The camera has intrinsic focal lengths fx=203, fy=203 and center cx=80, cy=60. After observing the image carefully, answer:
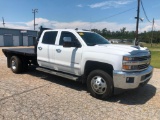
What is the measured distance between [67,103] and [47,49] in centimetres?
261

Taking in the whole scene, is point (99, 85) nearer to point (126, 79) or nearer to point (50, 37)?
point (126, 79)

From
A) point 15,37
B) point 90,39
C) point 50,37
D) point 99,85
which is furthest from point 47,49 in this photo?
point 15,37

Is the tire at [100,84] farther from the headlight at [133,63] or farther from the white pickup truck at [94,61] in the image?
the headlight at [133,63]

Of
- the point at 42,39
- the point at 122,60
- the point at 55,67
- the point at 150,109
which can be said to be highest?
the point at 42,39

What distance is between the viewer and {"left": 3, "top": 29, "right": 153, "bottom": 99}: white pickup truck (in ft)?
17.2

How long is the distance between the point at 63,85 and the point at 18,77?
2.22 meters

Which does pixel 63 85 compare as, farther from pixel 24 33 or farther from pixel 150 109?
pixel 24 33

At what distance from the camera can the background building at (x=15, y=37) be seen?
41906 mm

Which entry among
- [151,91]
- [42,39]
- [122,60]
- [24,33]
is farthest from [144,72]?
[24,33]

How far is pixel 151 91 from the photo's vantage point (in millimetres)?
6715

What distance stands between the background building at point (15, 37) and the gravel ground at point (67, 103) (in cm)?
3706

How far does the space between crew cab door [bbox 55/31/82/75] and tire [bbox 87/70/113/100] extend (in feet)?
2.12

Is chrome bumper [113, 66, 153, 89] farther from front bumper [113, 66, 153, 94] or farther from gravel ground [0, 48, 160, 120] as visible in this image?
gravel ground [0, 48, 160, 120]

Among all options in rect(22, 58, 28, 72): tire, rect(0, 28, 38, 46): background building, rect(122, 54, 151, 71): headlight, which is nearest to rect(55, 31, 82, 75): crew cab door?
rect(122, 54, 151, 71): headlight
